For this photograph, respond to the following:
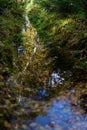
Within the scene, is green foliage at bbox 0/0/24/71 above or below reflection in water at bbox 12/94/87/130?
above

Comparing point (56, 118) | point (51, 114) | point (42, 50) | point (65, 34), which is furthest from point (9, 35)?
point (56, 118)

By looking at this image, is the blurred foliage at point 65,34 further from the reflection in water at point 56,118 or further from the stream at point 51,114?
the reflection in water at point 56,118

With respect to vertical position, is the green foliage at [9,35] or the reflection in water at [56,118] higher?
the green foliage at [9,35]

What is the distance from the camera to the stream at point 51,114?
600 centimetres

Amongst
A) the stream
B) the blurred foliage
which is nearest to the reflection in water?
the stream

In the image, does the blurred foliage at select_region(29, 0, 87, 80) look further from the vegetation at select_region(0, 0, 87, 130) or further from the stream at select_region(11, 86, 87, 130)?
the stream at select_region(11, 86, 87, 130)

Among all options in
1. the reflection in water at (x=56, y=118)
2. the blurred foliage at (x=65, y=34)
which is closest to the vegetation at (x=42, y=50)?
the blurred foliage at (x=65, y=34)

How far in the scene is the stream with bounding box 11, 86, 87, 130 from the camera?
600cm

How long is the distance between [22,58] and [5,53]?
0.66m

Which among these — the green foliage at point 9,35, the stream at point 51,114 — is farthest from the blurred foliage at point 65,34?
the stream at point 51,114

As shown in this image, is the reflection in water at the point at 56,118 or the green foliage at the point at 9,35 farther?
the green foliage at the point at 9,35

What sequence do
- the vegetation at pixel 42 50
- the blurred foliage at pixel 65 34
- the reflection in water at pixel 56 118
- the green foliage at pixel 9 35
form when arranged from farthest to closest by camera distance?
the blurred foliage at pixel 65 34 < the green foliage at pixel 9 35 < the vegetation at pixel 42 50 < the reflection in water at pixel 56 118

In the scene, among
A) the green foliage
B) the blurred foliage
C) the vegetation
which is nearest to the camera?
the vegetation

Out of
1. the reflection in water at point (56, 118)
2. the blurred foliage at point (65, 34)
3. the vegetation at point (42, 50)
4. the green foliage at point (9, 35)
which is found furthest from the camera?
the blurred foliage at point (65, 34)
